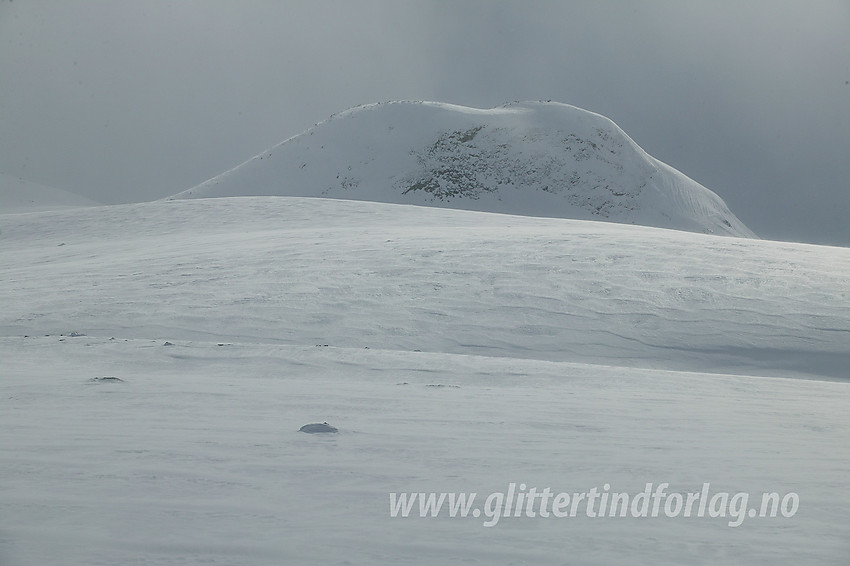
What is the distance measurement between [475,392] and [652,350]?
2.66m

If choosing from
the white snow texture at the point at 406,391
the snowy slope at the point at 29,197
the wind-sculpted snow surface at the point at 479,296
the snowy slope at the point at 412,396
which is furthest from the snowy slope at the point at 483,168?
the snowy slope at the point at 412,396

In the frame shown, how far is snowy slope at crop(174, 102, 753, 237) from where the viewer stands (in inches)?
2057

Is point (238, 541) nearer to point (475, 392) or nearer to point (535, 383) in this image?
point (475, 392)

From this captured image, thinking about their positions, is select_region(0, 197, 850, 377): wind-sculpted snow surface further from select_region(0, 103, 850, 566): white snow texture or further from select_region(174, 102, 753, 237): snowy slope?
select_region(174, 102, 753, 237): snowy slope

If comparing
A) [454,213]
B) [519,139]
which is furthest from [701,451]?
[519,139]

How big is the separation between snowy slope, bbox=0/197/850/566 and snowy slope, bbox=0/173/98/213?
4502cm

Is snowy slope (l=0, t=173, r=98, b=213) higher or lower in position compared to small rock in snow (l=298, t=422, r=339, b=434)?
higher

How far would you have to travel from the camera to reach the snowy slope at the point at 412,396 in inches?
108

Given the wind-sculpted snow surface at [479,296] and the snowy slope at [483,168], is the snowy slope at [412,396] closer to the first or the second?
the wind-sculpted snow surface at [479,296]

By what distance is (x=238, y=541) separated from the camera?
261cm

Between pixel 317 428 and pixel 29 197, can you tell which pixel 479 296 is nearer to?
pixel 317 428

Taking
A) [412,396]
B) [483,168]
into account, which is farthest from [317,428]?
[483,168]

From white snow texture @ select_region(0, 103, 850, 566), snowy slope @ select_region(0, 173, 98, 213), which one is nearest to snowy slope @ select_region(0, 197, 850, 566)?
white snow texture @ select_region(0, 103, 850, 566)

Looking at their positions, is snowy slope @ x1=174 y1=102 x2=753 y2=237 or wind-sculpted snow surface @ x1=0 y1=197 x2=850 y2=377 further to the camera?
snowy slope @ x1=174 y1=102 x2=753 y2=237
